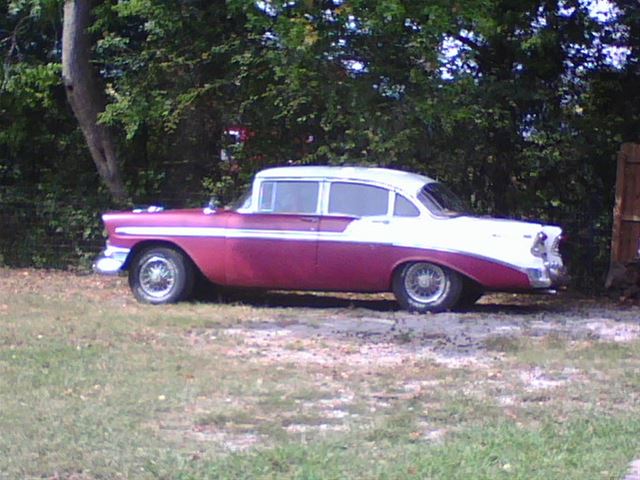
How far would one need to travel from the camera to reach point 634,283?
14.6 metres

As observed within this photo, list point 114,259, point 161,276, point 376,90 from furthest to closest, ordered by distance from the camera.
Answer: point 376,90
point 114,259
point 161,276

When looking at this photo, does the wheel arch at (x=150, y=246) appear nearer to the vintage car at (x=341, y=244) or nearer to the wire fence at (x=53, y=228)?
the vintage car at (x=341, y=244)

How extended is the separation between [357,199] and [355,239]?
0.53m

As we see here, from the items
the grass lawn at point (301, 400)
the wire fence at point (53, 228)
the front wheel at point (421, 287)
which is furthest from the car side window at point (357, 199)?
the wire fence at point (53, 228)

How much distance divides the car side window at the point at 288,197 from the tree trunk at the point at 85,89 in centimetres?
484

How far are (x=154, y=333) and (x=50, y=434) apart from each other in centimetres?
407

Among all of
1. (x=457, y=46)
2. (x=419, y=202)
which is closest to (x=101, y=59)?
(x=457, y=46)

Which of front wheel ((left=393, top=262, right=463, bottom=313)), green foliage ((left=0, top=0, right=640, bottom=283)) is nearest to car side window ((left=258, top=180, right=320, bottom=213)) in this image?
front wheel ((left=393, top=262, right=463, bottom=313))

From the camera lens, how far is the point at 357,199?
13094 millimetres

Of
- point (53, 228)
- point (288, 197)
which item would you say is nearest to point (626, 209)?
point (288, 197)

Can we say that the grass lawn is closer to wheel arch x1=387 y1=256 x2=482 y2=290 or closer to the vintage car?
wheel arch x1=387 y1=256 x2=482 y2=290

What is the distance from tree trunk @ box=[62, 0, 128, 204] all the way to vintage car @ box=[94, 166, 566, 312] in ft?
13.2

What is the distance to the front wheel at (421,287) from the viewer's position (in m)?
12.7

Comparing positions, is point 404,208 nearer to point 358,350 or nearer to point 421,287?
point 421,287
